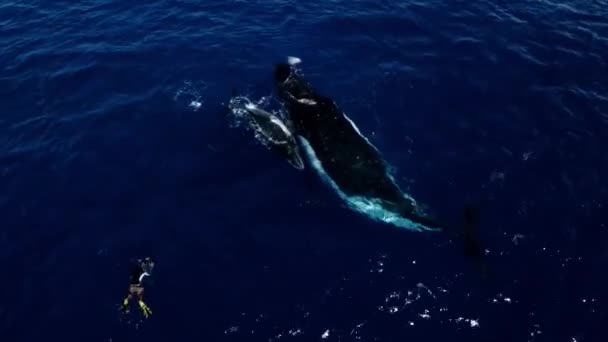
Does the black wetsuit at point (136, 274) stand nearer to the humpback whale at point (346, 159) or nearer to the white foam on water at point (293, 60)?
the humpback whale at point (346, 159)

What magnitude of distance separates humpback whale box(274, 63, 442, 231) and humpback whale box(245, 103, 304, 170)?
2.22 feet

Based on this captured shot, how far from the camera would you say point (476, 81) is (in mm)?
39906

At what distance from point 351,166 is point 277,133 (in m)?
6.12

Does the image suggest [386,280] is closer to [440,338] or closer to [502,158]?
[440,338]

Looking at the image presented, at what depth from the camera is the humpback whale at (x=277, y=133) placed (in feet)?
111

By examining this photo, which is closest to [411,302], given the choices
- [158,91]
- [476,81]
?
[476,81]

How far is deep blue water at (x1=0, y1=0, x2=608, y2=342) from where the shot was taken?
25.9 meters

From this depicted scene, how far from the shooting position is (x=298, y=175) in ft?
108

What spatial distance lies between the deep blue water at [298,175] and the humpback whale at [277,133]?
1.06 m

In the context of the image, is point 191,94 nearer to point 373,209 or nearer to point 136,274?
point 136,274

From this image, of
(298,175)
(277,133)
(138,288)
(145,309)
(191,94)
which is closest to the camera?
(145,309)

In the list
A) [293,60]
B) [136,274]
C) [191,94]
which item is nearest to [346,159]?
[136,274]

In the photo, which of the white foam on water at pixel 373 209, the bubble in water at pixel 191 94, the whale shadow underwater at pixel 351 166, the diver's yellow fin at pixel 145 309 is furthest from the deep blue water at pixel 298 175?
the whale shadow underwater at pixel 351 166

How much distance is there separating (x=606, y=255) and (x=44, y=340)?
1158 inches
